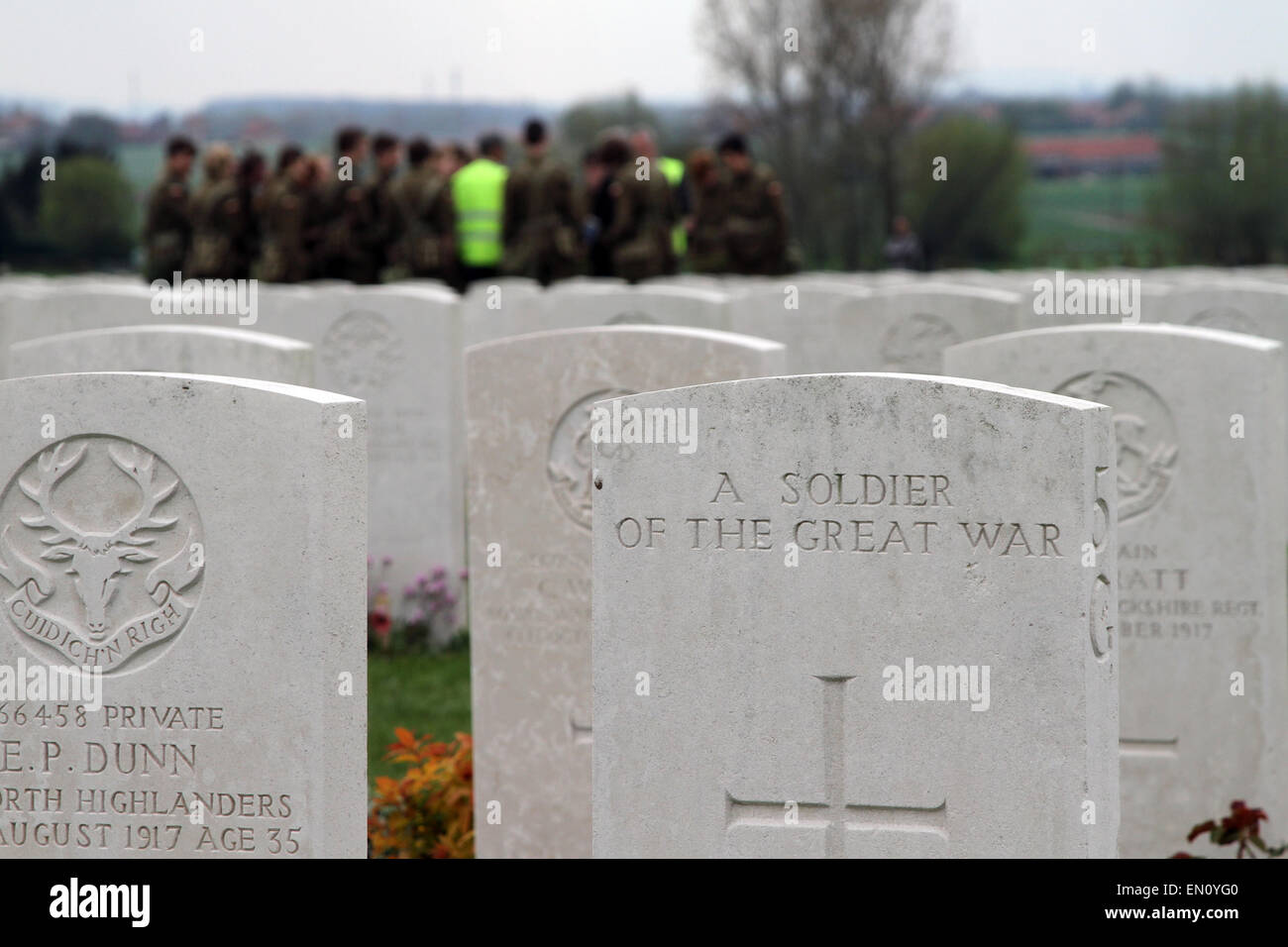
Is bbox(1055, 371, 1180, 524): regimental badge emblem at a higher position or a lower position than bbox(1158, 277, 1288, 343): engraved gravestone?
lower

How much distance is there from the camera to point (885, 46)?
3662 centimetres

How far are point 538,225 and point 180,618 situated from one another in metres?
10.9

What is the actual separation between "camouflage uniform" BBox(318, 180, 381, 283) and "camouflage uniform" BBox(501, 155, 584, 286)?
1.19 meters

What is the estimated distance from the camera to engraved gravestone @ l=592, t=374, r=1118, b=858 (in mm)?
3408

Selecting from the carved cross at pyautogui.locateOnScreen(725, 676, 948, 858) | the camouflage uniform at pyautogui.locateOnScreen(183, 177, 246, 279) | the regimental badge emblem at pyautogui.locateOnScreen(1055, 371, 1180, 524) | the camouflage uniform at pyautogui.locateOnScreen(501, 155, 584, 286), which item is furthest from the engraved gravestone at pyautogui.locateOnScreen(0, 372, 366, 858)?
the camouflage uniform at pyautogui.locateOnScreen(183, 177, 246, 279)

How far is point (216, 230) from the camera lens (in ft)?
47.3

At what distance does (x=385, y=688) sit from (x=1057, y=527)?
4.74 meters

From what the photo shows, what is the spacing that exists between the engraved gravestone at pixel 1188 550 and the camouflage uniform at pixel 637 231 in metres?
9.57

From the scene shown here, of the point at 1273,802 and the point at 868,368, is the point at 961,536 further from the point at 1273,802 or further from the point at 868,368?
the point at 868,368

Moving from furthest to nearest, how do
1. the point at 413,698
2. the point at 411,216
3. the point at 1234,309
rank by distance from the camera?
1. the point at 411,216
2. the point at 1234,309
3. the point at 413,698

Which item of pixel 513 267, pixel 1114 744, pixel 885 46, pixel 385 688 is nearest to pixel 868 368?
pixel 385 688

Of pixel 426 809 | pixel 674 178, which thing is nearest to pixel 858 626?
pixel 426 809

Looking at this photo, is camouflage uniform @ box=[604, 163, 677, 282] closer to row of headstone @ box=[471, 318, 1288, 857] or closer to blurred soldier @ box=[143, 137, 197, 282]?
blurred soldier @ box=[143, 137, 197, 282]

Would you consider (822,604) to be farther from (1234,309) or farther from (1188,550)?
(1234,309)
